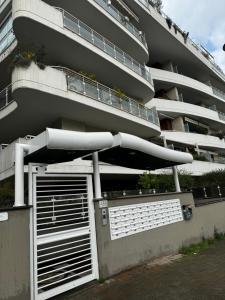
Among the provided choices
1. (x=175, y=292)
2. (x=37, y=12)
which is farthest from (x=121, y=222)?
(x=37, y=12)

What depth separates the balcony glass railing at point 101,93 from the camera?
1465cm

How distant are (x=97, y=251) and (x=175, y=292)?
2.10m

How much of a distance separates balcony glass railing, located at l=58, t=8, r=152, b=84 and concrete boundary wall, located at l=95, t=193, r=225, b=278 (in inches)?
413

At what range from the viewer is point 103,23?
17969 millimetres

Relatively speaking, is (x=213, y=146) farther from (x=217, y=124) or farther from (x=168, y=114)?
(x=168, y=114)

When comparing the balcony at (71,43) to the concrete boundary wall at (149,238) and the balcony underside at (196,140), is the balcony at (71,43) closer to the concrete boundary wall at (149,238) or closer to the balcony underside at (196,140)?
the balcony underside at (196,140)

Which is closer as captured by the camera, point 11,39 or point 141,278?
point 141,278

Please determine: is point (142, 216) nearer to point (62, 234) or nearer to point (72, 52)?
point (62, 234)

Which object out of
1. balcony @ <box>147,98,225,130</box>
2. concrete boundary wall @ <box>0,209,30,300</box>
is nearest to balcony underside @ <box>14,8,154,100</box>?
balcony @ <box>147,98,225,130</box>

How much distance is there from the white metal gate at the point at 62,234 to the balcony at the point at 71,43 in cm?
1003

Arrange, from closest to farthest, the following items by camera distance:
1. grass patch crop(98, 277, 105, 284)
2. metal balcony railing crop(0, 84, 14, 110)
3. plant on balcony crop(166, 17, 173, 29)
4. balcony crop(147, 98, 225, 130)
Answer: grass patch crop(98, 277, 105, 284)
metal balcony railing crop(0, 84, 14, 110)
plant on balcony crop(166, 17, 173, 29)
balcony crop(147, 98, 225, 130)

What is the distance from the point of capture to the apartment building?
6.29 metres

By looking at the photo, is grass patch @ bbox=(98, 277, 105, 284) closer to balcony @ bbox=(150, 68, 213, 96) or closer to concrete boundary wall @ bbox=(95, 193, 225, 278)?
concrete boundary wall @ bbox=(95, 193, 225, 278)

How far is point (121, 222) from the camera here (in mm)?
7852
